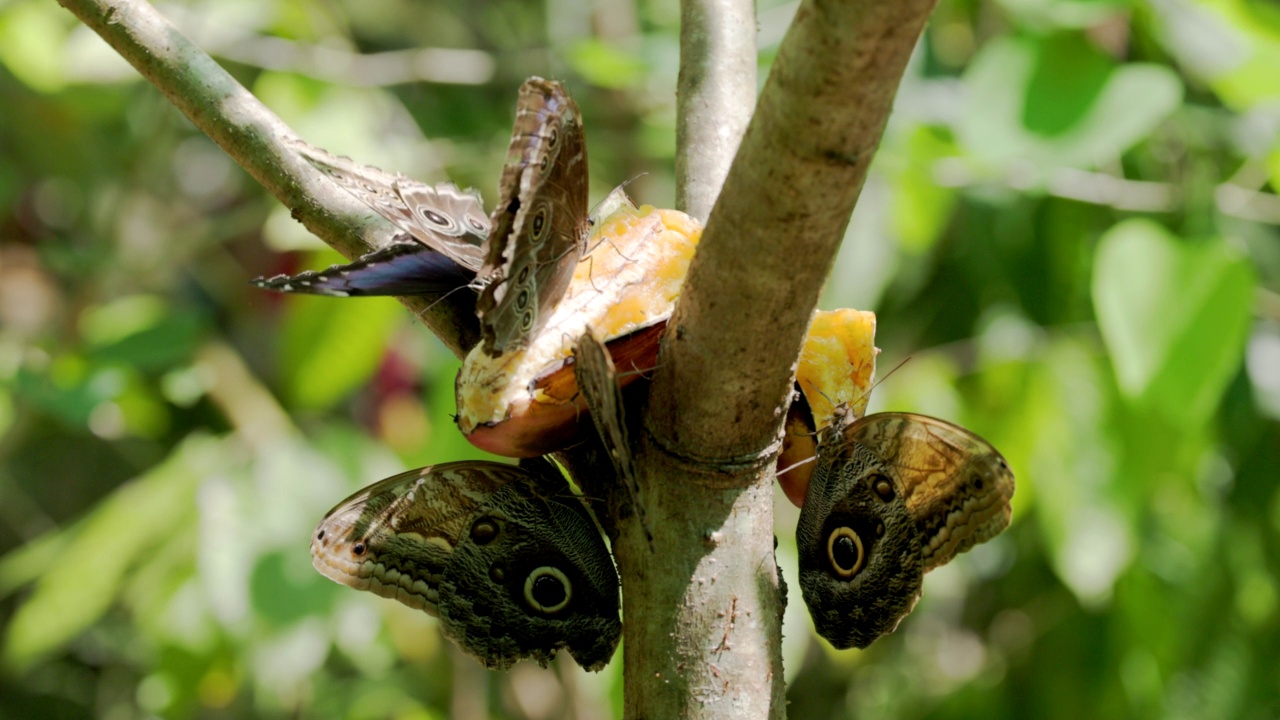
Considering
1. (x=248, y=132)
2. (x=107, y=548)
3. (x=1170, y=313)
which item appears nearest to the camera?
(x=248, y=132)

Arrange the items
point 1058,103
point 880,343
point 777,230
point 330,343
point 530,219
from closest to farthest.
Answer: point 777,230, point 530,219, point 1058,103, point 330,343, point 880,343

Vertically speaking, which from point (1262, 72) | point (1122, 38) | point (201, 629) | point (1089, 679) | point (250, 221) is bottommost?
point (1089, 679)

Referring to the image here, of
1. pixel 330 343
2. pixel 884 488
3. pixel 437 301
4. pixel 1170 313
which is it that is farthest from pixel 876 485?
pixel 330 343

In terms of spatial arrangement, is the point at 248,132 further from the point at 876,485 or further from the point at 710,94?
the point at 876,485

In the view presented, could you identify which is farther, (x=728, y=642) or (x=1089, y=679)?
(x=1089, y=679)

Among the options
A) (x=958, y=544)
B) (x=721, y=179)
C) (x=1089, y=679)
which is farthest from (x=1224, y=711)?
(x=721, y=179)

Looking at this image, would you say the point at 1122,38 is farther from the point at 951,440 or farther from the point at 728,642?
the point at 728,642
